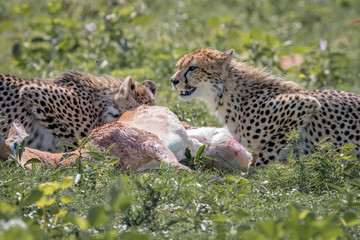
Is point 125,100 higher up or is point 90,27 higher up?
point 90,27

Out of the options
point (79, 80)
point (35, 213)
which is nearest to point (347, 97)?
point (79, 80)

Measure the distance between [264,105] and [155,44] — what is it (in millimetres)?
4635

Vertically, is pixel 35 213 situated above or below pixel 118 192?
below

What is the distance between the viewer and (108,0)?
10805 millimetres

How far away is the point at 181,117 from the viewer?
6633mm

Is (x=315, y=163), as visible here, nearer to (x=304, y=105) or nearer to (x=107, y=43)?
(x=304, y=105)

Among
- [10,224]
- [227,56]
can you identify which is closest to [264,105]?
[227,56]

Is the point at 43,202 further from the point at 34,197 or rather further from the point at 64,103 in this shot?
the point at 64,103

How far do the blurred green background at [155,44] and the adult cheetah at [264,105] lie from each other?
0.80 m

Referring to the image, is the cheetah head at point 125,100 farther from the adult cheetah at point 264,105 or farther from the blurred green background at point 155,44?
the blurred green background at point 155,44

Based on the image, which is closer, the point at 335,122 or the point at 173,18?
the point at 335,122

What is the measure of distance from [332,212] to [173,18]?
880 centimetres

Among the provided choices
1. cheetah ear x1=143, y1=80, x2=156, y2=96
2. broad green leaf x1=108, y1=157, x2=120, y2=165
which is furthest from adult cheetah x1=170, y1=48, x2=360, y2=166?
broad green leaf x1=108, y1=157, x2=120, y2=165

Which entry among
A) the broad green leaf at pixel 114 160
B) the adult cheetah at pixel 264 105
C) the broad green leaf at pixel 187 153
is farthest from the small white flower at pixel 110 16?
the broad green leaf at pixel 114 160
